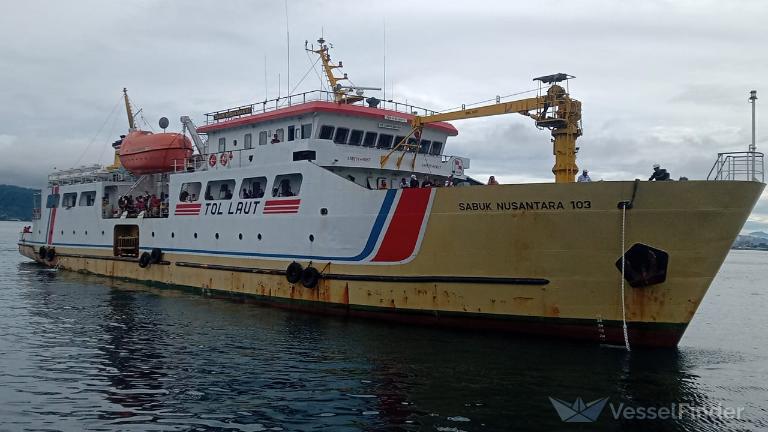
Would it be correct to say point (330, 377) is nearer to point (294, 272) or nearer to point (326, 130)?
point (294, 272)

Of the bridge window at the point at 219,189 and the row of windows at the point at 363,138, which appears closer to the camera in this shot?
the row of windows at the point at 363,138

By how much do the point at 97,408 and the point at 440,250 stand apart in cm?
782

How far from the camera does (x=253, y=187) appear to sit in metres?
19.0

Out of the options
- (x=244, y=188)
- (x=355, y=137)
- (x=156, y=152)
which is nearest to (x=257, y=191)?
(x=244, y=188)

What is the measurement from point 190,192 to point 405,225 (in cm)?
998

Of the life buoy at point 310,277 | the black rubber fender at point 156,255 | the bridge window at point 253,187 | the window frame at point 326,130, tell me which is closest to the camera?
the life buoy at point 310,277

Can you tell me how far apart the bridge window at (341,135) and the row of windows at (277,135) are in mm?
783

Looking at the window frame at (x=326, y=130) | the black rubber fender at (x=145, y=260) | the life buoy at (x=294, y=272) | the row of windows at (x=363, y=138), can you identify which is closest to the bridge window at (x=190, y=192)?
the black rubber fender at (x=145, y=260)

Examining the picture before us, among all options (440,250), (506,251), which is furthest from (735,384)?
(440,250)

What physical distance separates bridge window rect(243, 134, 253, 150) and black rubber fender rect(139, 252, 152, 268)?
19.6ft

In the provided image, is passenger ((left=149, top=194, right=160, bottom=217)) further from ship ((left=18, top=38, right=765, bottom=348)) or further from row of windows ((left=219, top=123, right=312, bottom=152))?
row of windows ((left=219, top=123, right=312, bottom=152))

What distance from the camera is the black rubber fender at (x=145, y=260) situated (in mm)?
23203

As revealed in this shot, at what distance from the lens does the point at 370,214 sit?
15453 millimetres

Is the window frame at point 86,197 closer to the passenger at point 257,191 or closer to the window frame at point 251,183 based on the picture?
the window frame at point 251,183
